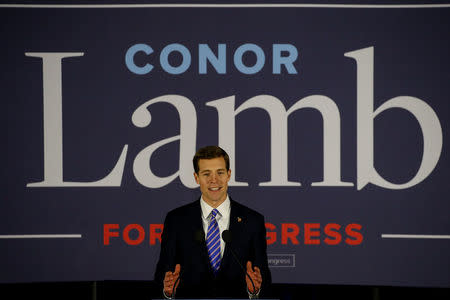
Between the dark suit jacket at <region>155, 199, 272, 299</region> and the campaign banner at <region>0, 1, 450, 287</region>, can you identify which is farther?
the campaign banner at <region>0, 1, 450, 287</region>

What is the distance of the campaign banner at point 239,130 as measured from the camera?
9.20 feet

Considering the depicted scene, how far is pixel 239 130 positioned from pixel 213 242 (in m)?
0.97

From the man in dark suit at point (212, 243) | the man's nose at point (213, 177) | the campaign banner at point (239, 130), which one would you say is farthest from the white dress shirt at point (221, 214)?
the campaign banner at point (239, 130)

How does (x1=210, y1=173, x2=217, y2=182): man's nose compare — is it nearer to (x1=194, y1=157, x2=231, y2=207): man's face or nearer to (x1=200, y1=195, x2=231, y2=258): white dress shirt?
(x1=194, y1=157, x2=231, y2=207): man's face

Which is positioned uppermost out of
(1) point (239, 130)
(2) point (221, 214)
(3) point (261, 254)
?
(1) point (239, 130)

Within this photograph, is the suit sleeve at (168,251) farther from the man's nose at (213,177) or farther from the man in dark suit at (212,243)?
the man's nose at (213,177)

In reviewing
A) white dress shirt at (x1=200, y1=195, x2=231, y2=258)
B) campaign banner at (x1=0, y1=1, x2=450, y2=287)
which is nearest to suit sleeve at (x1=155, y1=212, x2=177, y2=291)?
white dress shirt at (x1=200, y1=195, x2=231, y2=258)

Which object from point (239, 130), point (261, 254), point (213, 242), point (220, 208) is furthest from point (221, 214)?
point (239, 130)

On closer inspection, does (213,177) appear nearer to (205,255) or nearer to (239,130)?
(205,255)

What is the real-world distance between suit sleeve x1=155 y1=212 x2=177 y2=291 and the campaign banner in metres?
0.73

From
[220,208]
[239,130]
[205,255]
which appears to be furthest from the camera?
[239,130]

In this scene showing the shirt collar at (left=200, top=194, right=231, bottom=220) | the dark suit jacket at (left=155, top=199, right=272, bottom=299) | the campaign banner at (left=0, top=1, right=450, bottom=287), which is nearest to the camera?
the dark suit jacket at (left=155, top=199, right=272, bottom=299)

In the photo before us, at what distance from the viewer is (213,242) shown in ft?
6.70

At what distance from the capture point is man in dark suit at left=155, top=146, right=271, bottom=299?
2016 millimetres
